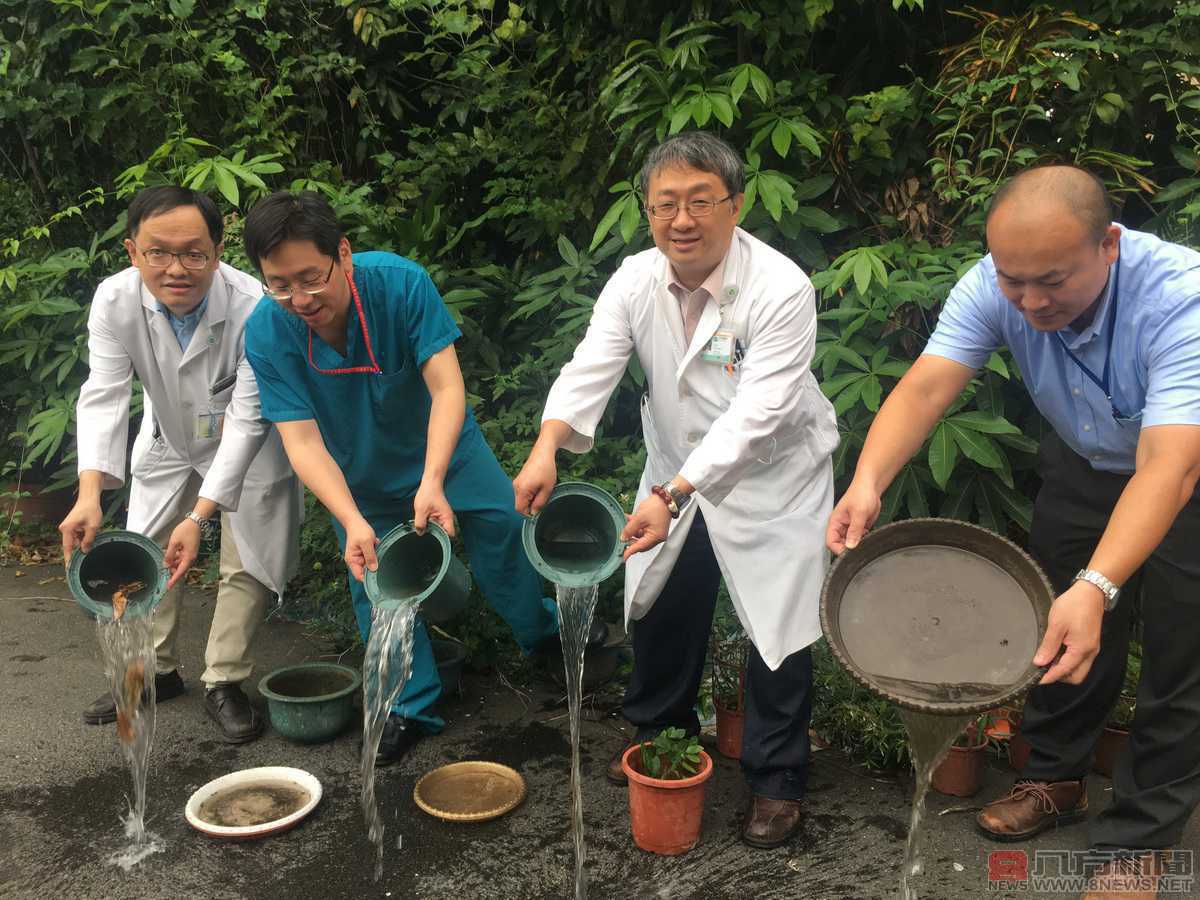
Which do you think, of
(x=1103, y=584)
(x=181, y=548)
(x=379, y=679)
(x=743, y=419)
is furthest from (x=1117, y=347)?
(x=181, y=548)

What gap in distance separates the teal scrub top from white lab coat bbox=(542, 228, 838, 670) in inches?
23.6

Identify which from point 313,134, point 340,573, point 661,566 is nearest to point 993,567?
point 661,566

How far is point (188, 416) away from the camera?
3.70 metres

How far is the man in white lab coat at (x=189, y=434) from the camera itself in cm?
336

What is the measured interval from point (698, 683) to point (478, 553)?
2.97ft

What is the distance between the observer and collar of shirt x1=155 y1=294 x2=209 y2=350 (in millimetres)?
3557

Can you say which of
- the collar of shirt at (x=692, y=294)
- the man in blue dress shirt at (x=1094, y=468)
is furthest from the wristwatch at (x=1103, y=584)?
the collar of shirt at (x=692, y=294)

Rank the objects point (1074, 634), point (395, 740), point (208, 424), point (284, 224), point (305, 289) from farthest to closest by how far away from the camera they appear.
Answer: point (208, 424) < point (395, 740) < point (305, 289) < point (284, 224) < point (1074, 634)

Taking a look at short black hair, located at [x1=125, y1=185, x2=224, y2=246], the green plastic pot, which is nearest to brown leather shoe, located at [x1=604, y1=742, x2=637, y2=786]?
the green plastic pot

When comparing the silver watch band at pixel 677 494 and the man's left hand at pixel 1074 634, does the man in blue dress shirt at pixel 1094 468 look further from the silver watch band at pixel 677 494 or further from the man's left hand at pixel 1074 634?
the silver watch band at pixel 677 494

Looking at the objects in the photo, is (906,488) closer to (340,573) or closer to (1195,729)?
(1195,729)

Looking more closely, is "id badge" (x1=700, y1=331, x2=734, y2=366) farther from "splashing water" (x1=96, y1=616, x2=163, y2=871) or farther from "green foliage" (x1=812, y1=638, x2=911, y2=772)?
"splashing water" (x1=96, y1=616, x2=163, y2=871)

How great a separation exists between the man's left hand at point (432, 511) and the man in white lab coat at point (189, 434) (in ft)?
2.77

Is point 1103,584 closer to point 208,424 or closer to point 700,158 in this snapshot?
point 700,158
